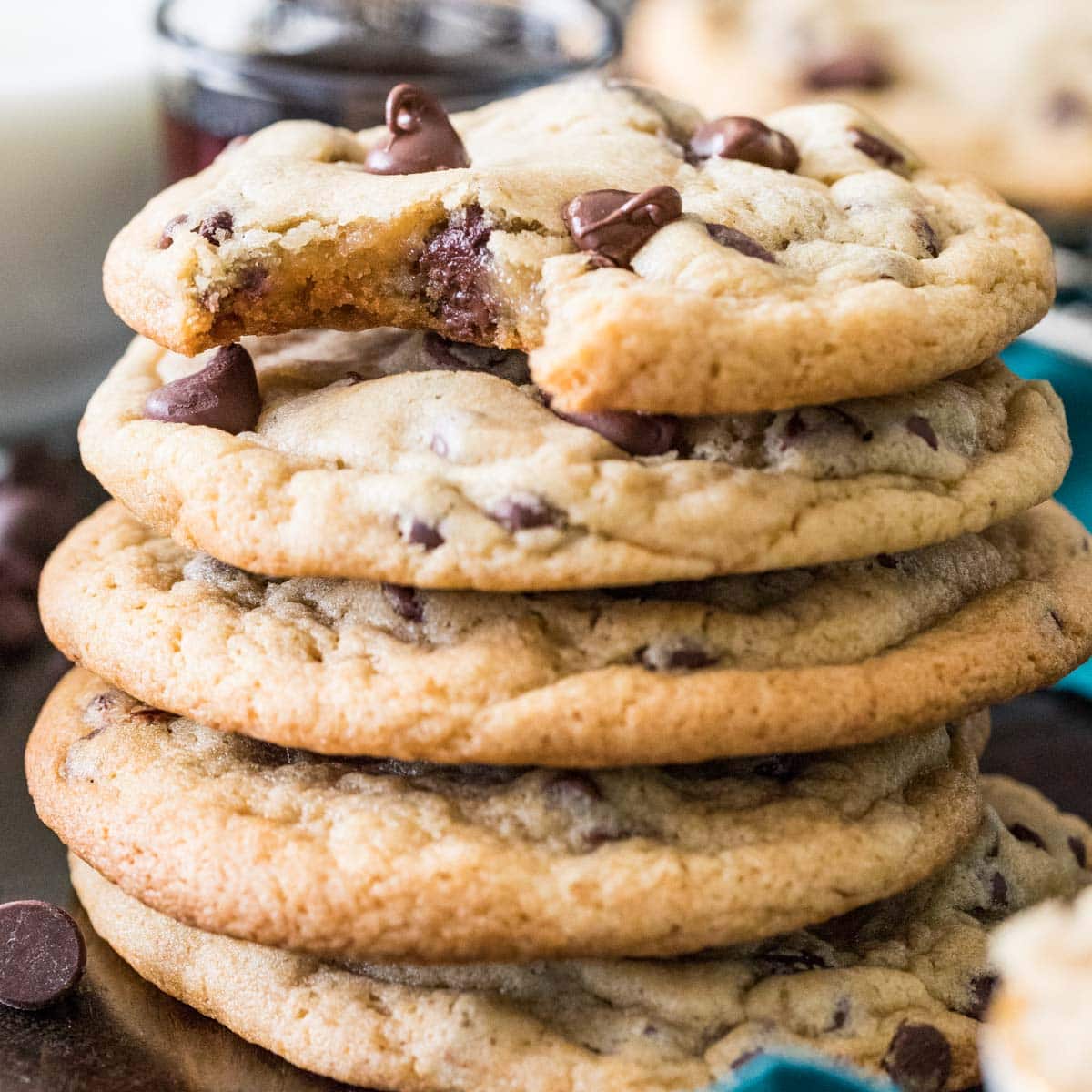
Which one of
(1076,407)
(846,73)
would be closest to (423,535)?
(1076,407)

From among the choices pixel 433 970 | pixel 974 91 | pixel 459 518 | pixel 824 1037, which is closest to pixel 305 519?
pixel 459 518

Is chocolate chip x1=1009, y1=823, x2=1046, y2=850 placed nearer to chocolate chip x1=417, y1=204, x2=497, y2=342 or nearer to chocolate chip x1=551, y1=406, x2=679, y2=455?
chocolate chip x1=551, y1=406, x2=679, y2=455

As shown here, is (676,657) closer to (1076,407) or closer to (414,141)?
(414,141)

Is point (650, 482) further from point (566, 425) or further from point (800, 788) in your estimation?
point (800, 788)

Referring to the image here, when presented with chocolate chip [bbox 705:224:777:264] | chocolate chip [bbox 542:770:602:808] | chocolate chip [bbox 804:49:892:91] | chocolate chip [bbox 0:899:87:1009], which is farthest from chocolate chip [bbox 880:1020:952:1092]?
chocolate chip [bbox 804:49:892:91]

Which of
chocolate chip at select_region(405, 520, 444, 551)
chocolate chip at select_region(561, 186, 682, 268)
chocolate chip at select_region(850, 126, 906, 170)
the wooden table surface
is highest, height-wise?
chocolate chip at select_region(850, 126, 906, 170)

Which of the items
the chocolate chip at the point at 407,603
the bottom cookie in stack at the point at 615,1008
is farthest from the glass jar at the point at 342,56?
the bottom cookie in stack at the point at 615,1008
